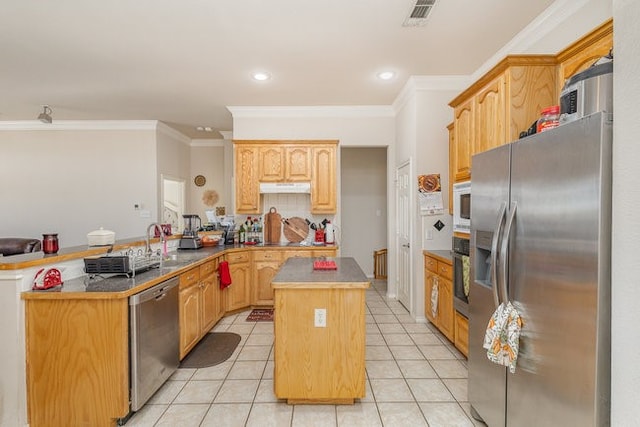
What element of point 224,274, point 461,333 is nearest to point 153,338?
point 224,274

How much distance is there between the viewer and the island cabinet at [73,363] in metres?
1.91

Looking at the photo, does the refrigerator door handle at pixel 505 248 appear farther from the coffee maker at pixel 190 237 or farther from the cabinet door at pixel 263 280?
the coffee maker at pixel 190 237

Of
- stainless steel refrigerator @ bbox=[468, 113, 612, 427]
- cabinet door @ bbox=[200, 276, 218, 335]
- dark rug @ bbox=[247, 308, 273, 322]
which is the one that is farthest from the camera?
dark rug @ bbox=[247, 308, 273, 322]

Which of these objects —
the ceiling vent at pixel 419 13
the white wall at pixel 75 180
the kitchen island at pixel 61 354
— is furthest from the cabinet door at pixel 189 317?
the white wall at pixel 75 180

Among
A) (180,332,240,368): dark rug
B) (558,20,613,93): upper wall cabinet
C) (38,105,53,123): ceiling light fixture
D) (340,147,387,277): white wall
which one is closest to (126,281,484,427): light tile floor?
(180,332,240,368): dark rug

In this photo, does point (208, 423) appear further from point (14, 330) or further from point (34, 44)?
point (34, 44)

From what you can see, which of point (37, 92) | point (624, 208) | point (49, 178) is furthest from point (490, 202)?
point (49, 178)

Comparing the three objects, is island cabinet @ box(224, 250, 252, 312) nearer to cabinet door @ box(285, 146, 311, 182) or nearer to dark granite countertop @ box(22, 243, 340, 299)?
dark granite countertop @ box(22, 243, 340, 299)

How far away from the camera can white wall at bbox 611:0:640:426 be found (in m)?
1.01

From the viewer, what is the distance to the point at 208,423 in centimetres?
200

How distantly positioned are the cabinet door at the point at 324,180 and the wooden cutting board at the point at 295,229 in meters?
0.39

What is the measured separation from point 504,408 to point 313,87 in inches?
146

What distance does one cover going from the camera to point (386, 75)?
3633 millimetres

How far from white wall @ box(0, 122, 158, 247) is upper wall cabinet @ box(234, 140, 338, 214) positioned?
2.15 meters
